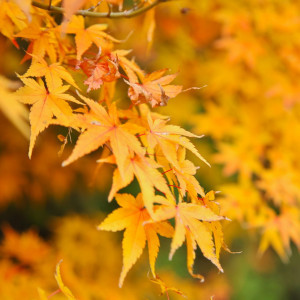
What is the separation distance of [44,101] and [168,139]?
0.95 feet

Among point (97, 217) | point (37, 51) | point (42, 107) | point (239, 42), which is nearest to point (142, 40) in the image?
point (239, 42)

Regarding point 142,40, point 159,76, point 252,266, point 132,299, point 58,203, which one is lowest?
point 252,266

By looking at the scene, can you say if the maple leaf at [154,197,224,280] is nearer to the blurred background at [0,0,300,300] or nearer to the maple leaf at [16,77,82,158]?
the maple leaf at [16,77,82,158]

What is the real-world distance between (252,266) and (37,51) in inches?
175

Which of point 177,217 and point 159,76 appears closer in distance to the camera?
point 177,217

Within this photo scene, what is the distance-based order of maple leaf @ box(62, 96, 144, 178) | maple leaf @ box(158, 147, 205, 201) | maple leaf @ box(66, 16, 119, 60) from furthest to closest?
maple leaf @ box(66, 16, 119, 60) → maple leaf @ box(158, 147, 205, 201) → maple leaf @ box(62, 96, 144, 178)

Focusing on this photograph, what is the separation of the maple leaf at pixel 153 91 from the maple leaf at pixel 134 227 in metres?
0.23

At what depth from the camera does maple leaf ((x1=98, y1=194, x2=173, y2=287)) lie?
0.85m

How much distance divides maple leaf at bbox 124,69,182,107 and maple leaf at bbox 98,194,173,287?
0.23 metres

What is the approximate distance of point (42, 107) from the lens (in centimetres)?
91

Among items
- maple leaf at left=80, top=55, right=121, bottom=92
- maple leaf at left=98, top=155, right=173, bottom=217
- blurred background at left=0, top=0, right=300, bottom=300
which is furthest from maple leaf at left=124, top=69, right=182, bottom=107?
blurred background at left=0, top=0, right=300, bottom=300

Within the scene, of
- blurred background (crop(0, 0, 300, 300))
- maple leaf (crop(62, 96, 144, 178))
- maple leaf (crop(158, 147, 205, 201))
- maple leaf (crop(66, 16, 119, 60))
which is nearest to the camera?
maple leaf (crop(62, 96, 144, 178))

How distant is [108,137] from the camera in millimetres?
851

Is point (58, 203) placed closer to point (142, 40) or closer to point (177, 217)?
point (142, 40)
